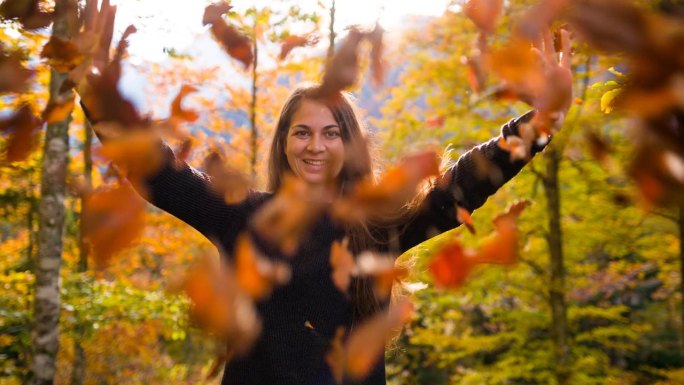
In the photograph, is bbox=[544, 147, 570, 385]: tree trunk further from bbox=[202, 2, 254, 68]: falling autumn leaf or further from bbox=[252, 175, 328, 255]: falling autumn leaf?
bbox=[252, 175, 328, 255]: falling autumn leaf

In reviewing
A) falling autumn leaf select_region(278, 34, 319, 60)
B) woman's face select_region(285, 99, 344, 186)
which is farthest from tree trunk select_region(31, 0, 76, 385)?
falling autumn leaf select_region(278, 34, 319, 60)

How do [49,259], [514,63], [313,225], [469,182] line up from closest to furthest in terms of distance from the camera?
[514,63] → [313,225] → [469,182] → [49,259]

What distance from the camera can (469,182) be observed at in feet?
4.91

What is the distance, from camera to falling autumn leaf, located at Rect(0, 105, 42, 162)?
2.16ft

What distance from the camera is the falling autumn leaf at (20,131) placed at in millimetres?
658

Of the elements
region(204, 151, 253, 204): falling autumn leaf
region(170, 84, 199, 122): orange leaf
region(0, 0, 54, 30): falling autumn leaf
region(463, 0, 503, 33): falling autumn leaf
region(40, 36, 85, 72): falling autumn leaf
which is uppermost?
region(0, 0, 54, 30): falling autumn leaf

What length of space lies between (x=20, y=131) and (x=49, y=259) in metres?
4.01

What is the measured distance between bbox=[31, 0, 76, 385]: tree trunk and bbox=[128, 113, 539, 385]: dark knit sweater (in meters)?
2.86

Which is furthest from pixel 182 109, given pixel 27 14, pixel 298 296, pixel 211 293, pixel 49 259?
pixel 49 259

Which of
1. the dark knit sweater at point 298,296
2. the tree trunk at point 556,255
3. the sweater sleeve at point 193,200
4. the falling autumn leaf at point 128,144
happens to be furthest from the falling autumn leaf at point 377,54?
the tree trunk at point 556,255

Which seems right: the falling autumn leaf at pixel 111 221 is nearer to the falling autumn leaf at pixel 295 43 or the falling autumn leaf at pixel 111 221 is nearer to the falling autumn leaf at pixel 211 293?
the falling autumn leaf at pixel 211 293

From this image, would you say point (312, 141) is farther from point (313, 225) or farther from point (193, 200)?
point (313, 225)

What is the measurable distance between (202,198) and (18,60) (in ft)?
3.22

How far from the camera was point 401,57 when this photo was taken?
673 centimetres
